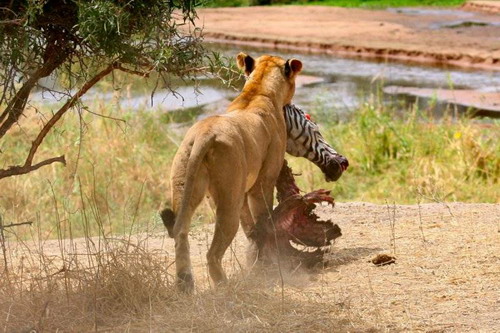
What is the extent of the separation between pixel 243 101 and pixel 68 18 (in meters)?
1.64

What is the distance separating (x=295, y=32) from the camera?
1861 cm

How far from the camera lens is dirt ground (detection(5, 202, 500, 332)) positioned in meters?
4.82

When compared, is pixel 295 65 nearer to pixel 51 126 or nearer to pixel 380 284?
pixel 380 284

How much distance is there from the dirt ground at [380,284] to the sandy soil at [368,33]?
29.2 feet

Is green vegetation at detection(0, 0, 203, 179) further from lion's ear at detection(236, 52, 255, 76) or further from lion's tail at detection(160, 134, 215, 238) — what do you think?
lion's ear at detection(236, 52, 255, 76)

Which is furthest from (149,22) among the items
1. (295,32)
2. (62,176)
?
(295,32)

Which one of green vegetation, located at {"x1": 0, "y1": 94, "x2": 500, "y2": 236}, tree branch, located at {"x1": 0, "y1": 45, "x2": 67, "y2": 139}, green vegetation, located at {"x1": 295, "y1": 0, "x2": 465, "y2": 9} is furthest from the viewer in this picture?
green vegetation, located at {"x1": 295, "y1": 0, "x2": 465, "y2": 9}

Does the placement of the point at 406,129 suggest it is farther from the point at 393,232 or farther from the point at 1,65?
the point at 1,65

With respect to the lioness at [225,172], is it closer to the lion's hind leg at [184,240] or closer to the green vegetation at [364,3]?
the lion's hind leg at [184,240]

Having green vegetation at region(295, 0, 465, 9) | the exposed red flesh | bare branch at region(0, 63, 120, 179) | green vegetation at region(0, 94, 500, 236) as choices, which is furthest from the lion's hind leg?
green vegetation at region(295, 0, 465, 9)

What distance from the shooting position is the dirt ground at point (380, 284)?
4.82 metres

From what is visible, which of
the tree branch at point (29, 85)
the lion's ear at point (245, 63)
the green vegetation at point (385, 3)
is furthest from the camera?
the green vegetation at point (385, 3)

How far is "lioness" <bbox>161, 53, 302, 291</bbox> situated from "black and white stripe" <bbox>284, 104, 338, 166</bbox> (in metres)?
0.46

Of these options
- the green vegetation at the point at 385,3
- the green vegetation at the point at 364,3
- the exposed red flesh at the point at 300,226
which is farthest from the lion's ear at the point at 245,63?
the green vegetation at the point at 385,3
